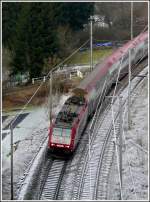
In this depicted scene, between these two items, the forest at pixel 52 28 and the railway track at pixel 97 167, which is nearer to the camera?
the railway track at pixel 97 167

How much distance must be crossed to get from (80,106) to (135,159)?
5.69m

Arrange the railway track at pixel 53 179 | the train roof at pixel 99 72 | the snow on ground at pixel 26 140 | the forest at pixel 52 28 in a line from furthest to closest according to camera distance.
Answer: the forest at pixel 52 28 < the train roof at pixel 99 72 < the snow on ground at pixel 26 140 < the railway track at pixel 53 179

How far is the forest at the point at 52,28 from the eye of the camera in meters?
55.5

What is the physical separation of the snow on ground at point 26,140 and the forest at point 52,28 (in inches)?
293

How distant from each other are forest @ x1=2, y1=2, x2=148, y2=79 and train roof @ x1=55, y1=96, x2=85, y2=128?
13.7 m

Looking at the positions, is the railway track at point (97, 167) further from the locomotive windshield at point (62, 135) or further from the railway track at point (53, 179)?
the locomotive windshield at point (62, 135)

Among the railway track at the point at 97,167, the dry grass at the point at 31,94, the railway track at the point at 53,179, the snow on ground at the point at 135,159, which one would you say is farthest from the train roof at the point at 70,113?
the dry grass at the point at 31,94

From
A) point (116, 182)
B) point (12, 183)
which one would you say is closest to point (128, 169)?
point (116, 182)

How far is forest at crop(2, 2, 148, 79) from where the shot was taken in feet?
182

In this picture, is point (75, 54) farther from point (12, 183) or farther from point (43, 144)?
point (12, 183)

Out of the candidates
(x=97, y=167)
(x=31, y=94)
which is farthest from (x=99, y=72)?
(x=97, y=167)

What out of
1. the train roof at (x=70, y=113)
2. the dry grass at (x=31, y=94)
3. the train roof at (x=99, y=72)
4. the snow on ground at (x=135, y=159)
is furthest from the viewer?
the dry grass at (x=31, y=94)

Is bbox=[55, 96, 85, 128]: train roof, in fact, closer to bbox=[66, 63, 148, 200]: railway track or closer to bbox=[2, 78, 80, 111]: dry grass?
bbox=[66, 63, 148, 200]: railway track

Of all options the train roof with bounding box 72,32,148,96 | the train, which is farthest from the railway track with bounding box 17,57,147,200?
the train roof with bounding box 72,32,148,96
